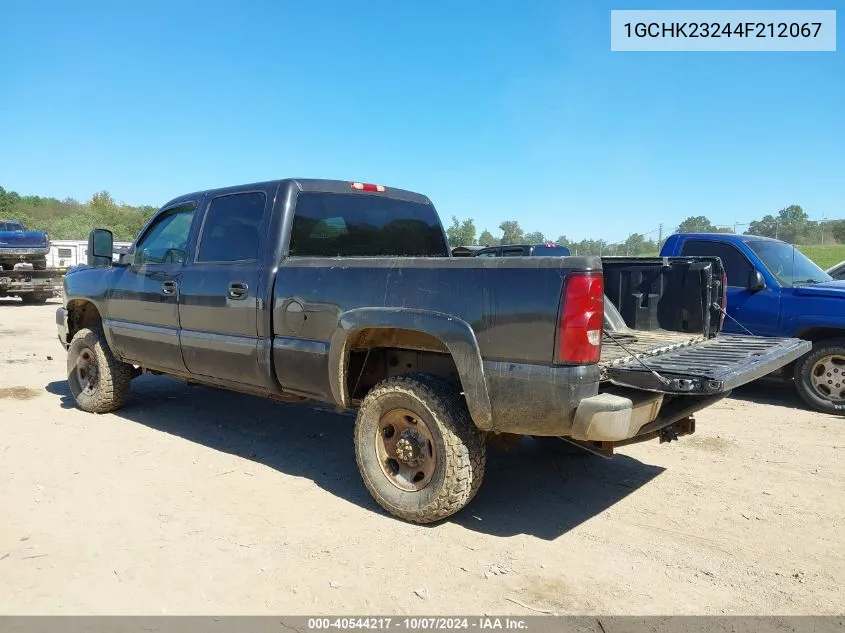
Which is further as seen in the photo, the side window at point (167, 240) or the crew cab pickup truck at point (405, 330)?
the side window at point (167, 240)

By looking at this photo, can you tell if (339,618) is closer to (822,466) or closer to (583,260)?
(583,260)

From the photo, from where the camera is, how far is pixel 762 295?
273 inches

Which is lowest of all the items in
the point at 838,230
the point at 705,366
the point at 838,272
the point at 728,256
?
the point at 705,366

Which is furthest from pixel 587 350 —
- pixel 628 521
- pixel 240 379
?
pixel 240 379

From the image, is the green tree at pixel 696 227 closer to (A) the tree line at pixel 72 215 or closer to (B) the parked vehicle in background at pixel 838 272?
(B) the parked vehicle in background at pixel 838 272

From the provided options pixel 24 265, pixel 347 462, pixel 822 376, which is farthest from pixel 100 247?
pixel 24 265

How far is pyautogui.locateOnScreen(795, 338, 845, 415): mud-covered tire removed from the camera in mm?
6441

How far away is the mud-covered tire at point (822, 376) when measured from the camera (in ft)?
21.1

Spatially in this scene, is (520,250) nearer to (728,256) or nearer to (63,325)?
(728,256)

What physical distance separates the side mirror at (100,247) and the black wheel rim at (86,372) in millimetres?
966

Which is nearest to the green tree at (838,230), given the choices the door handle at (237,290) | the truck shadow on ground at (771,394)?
the truck shadow on ground at (771,394)

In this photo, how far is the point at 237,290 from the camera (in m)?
4.48

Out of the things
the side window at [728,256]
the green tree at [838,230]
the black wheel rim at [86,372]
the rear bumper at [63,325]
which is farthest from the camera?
the green tree at [838,230]

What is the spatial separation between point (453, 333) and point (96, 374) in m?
4.39
